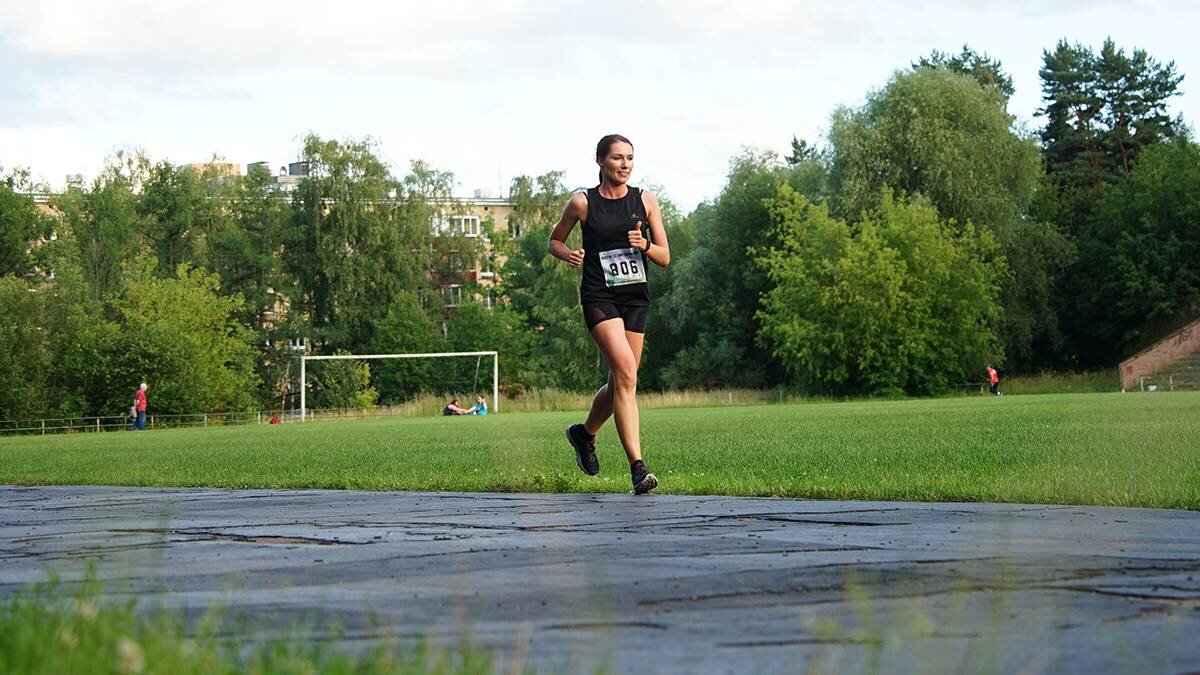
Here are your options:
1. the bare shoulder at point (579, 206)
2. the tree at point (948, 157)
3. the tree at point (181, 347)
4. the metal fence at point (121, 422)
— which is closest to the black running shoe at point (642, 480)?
the bare shoulder at point (579, 206)

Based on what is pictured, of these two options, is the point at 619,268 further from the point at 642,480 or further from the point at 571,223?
the point at 642,480

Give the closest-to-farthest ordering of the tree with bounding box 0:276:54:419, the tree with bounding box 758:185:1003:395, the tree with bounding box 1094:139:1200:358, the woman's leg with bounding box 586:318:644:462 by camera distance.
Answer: the woman's leg with bounding box 586:318:644:462 → the tree with bounding box 758:185:1003:395 → the tree with bounding box 0:276:54:419 → the tree with bounding box 1094:139:1200:358

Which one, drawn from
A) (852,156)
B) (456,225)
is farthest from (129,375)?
(852,156)

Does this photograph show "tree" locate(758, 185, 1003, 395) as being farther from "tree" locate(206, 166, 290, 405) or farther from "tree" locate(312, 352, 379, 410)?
"tree" locate(206, 166, 290, 405)

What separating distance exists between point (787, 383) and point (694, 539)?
67093mm

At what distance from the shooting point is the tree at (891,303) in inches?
2419

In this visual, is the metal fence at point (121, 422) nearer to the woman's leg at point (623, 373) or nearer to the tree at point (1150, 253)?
the tree at point (1150, 253)

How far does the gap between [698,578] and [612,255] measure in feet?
15.8

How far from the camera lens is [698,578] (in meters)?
4.34

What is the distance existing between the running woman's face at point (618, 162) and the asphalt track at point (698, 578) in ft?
7.39

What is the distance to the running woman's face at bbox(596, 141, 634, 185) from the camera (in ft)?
29.7

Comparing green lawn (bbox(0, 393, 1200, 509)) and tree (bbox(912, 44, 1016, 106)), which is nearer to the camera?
green lawn (bbox(0, 393, 1200, 509))

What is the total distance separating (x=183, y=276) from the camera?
73.0 meters

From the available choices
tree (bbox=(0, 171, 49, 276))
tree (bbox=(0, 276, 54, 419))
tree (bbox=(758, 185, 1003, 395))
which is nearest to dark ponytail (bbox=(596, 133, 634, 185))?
tree (bbox=(758, 185, 1003, 395))
